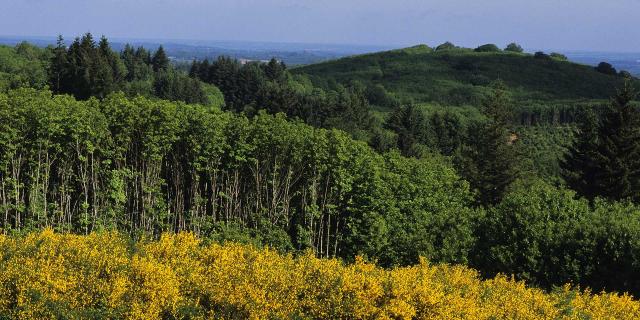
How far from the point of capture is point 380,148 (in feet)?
217

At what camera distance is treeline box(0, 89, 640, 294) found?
90.1 ft

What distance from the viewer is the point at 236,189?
31125 mm

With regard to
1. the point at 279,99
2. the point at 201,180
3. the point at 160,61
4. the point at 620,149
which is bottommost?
the point at 279,99

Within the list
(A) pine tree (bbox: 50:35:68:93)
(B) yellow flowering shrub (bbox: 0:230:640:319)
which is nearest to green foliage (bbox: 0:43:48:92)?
(A) pine tree (bbox: 50:35:68:93)

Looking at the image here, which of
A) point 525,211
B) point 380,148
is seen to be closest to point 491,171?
point 380,148

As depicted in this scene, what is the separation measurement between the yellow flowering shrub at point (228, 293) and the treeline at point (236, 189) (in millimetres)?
11275

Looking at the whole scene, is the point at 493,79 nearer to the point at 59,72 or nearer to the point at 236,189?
the point at 59,72

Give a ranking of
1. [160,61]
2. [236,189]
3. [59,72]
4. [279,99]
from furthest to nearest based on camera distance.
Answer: [160,61] → [279,99] → [59,72] → [236,189]

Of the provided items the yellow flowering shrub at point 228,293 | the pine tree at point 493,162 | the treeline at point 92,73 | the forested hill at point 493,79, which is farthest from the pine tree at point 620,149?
the forested hill at point 493,79

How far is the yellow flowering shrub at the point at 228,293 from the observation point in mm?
13344

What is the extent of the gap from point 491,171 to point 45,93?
104 feet

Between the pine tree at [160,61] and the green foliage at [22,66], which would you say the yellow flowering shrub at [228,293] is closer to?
the green foliage at [22,66]

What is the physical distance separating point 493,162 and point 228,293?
39126 mm

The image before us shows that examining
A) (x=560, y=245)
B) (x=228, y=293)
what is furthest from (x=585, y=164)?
(x=228, y=293)
